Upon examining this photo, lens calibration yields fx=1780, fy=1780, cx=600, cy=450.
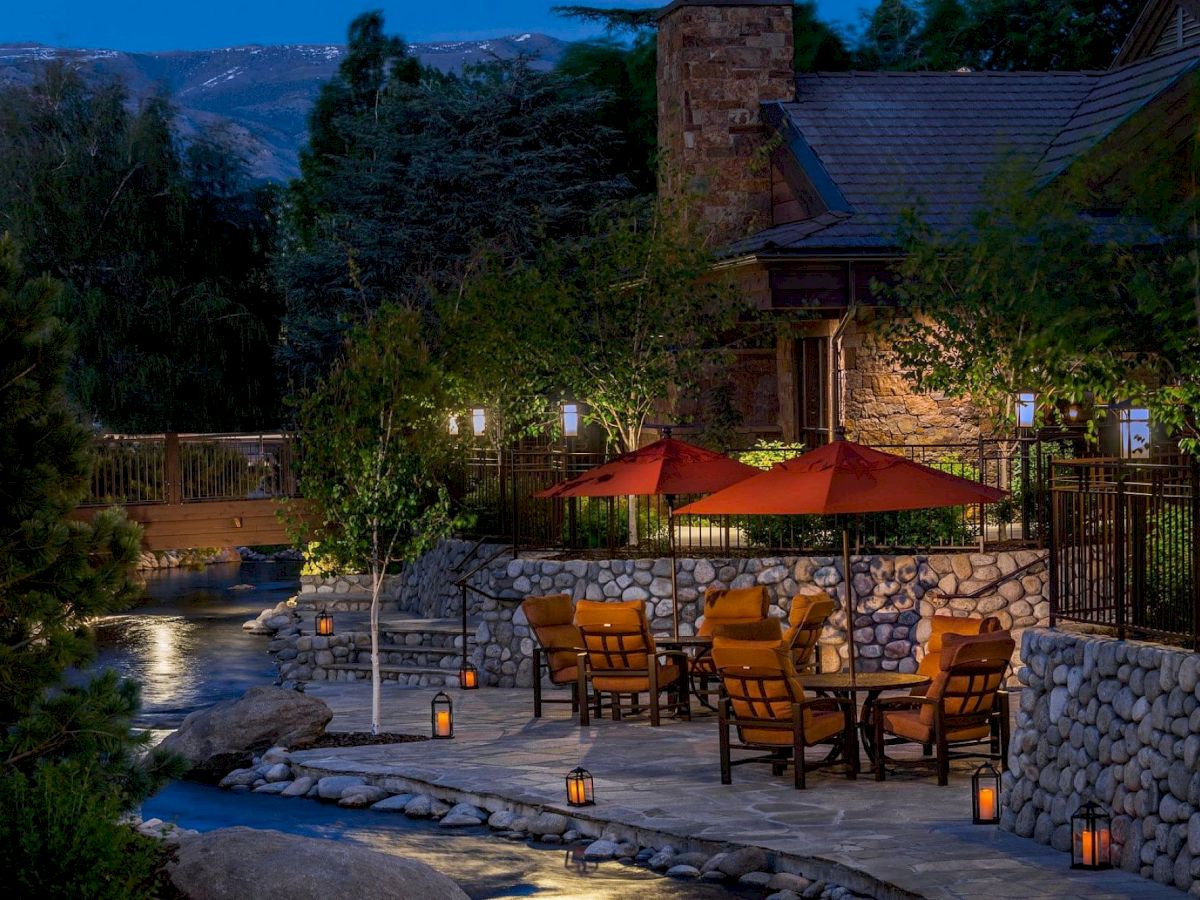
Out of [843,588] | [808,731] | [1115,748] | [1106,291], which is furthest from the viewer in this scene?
[843,588]

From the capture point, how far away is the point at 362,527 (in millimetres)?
18391

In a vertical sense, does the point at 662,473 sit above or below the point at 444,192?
below

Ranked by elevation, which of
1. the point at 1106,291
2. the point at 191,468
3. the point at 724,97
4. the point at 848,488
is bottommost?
the point at 848,488

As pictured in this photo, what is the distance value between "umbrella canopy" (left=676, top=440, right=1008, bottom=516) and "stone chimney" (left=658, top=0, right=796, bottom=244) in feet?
42.5

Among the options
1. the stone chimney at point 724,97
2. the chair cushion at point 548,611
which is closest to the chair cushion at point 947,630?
the chair cushion at point 548,611

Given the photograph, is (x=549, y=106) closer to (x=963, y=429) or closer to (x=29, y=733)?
(x=963, y=429)

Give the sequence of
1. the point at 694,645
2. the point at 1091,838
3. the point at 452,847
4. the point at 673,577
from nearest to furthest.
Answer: the point at 1091,838
the point at 452,847
the point at 694,645
the point at 673,577

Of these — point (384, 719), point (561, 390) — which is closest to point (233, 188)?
point (561, 390)

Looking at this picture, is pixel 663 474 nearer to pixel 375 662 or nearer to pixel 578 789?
pixel 375 662

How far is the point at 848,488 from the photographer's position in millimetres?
14867

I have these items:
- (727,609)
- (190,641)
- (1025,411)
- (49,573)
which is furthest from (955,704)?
(190,641)

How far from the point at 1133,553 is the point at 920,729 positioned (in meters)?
3.04

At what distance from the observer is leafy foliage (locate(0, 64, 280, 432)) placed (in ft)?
123

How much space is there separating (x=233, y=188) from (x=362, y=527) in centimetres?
2392
